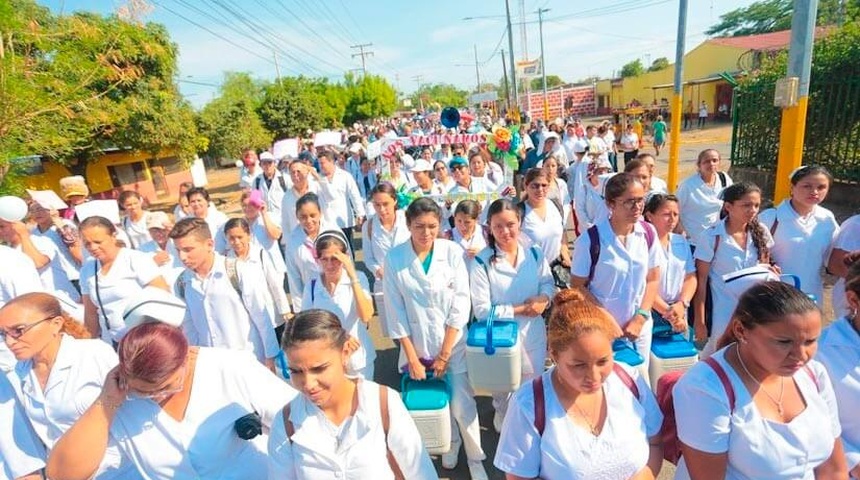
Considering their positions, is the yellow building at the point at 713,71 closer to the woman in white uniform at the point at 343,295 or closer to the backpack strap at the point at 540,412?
the woman in white uniform at the point at 343,295

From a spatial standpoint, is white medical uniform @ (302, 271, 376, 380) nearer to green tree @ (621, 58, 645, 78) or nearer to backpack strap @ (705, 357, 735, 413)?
backpack strap @ (705, 357, 735, 413)

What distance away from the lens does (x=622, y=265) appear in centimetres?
290

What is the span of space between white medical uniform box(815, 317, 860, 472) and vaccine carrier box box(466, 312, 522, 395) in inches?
56.1

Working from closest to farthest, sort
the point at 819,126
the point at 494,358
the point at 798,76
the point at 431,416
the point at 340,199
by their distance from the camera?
the point at 431,416, the point at 494,358, the point at 798,76, the point at 340,199, the point at 819,126

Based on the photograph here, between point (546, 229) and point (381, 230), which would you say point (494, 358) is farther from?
point (381, 230)

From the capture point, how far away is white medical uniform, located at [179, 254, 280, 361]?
304cm

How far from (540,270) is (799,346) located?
1697 mm

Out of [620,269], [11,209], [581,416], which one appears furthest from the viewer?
[11,209]

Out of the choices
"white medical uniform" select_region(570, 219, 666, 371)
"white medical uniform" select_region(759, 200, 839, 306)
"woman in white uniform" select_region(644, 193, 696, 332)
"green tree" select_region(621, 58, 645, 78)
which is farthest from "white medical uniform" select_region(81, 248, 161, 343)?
"green tree" select_region(621, 58, 645, 78)

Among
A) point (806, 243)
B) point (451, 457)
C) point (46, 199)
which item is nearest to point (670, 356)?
point (806, 243)

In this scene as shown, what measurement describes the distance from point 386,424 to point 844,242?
3.31 m

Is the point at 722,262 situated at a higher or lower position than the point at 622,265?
lower

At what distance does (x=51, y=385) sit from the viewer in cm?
205

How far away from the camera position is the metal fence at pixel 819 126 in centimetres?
690
